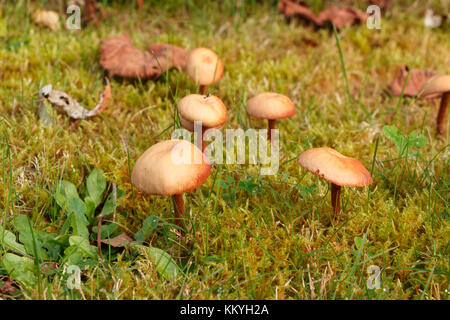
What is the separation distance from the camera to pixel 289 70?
160 inches

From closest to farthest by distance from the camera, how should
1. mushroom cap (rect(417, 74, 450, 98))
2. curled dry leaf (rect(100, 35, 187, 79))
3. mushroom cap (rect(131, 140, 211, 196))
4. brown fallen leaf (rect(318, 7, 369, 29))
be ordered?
mushroom cap (rect(131, 140, 211, 196)), mushroom cap (rect(417, 74, 450, 98)), curled dry leaf (rect(100, 35, 187, 79)), brown fallen leaf (rect(318, 7, 369, 29))

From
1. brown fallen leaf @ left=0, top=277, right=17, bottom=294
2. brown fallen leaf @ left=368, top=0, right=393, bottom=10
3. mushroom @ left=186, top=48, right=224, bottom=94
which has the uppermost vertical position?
brown fallen leaf @ left=368, top=0, right=393, bottom=10

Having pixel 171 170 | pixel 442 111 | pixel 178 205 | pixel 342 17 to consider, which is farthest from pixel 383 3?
pixel 171 170

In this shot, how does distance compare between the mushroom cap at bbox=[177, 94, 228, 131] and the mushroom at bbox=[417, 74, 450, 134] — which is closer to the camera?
the mushroom cap at bbox=[177, 94, 228, 131]

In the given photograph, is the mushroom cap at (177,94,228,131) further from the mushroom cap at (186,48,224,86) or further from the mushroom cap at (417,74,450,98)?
the mushroom cap at (417,74,450,98)

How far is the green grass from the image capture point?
2035 mm

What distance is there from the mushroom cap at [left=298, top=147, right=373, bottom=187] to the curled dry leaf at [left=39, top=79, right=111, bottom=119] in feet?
6.06

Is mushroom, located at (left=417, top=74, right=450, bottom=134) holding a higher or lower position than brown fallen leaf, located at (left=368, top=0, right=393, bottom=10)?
lower

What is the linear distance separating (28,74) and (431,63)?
4.00m

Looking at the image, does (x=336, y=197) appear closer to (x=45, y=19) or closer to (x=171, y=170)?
(x=171, y=170)

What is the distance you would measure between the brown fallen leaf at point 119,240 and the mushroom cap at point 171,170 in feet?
1.45

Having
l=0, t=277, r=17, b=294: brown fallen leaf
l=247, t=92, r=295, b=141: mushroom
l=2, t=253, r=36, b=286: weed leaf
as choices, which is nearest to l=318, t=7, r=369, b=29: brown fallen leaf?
l=247, t=92, r=295, b=141: mushroom
